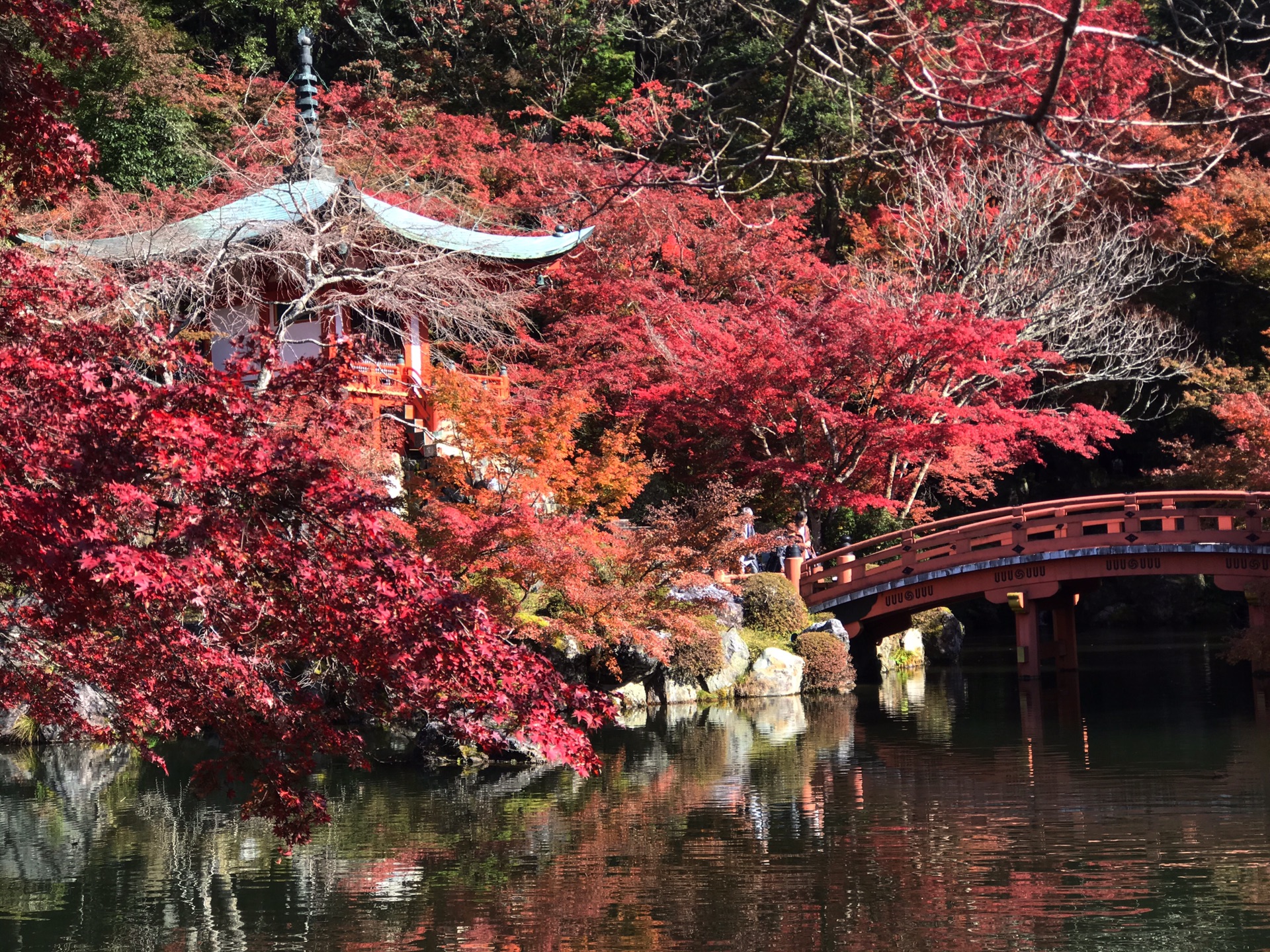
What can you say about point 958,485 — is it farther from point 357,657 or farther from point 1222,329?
point 357,657

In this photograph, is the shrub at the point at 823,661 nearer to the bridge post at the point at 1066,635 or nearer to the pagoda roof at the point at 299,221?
the bridge post at the point at 1066,635

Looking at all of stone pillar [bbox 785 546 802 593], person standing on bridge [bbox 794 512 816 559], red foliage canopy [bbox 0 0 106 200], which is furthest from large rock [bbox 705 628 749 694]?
red foliage canopy [bbox 0 0 106 200]

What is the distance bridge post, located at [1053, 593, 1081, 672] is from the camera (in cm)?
1902

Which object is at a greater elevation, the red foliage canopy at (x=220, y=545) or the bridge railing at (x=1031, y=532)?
the bridge railing at (x=1031, y=532)

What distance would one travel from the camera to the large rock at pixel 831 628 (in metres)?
18.4

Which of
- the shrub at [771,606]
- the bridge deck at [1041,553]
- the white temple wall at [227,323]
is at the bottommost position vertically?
the shrub at [771,606]

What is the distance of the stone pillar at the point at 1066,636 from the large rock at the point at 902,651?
270 cm

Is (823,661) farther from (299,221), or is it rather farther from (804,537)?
(299,221)

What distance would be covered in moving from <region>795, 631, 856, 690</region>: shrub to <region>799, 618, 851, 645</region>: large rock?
85 millimetres

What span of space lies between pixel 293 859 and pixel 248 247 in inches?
355

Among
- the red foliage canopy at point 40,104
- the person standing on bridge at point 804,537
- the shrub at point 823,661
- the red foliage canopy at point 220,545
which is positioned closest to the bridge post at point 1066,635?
the shrub at point 823,661

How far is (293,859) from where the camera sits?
885cm

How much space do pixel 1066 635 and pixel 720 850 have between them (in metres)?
11.9

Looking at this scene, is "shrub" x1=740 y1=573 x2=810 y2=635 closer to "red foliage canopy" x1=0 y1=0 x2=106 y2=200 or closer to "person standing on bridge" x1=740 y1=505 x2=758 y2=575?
"person standing on bridge" x1=740 y1=505 x2=758 y2=575
